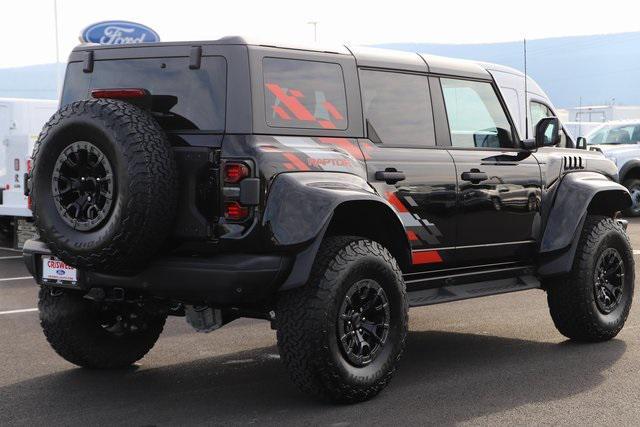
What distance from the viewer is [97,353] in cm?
667

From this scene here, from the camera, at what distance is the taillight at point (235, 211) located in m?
5.54

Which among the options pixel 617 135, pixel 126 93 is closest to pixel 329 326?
pixel 126 93

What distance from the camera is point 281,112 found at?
5867 mm

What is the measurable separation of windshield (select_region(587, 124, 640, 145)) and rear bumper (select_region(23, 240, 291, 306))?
53.3 ft

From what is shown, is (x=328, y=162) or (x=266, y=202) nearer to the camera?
(x=266, y=202)

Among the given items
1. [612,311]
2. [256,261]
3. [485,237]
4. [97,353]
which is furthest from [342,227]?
[612,311]

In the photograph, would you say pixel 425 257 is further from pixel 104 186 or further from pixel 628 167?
pixel 628 167

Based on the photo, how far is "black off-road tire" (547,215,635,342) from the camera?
7.46 meters

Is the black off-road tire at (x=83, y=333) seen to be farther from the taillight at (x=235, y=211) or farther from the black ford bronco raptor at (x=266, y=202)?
the taillight at (x=235, y=211)

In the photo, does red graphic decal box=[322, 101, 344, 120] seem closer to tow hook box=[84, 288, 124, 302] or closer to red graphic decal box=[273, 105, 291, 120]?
red graphic decal box=[273, 105, 291, 120]

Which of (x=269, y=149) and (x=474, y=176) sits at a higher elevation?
(x=269, y=149)

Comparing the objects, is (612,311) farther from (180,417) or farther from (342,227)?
(180,417)

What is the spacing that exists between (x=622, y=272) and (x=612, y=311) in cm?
33

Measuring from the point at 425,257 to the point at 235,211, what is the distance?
1.54 metres
